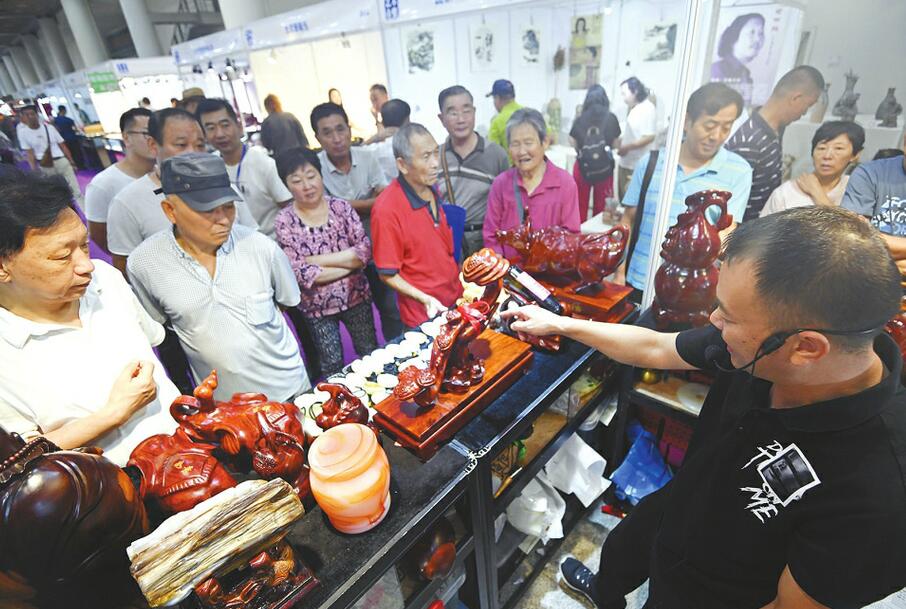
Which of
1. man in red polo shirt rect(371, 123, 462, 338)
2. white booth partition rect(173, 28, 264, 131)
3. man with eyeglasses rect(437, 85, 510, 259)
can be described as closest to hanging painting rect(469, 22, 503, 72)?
man with eyeglasses rect(437, 85, 510, 259)

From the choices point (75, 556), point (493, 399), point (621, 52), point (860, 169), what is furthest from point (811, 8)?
point (75, 556)

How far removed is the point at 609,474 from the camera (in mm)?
2588

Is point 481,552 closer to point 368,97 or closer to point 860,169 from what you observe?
point 860,169

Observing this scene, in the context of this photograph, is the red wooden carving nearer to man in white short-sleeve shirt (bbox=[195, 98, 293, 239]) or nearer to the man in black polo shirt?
the man in black polo shirt

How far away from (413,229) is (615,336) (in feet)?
4.30

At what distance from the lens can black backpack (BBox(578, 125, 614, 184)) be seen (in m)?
3.43

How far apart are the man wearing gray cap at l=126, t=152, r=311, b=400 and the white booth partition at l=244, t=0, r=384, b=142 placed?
123 inches

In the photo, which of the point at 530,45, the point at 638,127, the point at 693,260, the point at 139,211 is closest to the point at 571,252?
the point at 693,260

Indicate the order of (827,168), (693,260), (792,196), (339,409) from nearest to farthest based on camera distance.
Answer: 1. (339,409)
2. (693,260)
3. (827,168)
4. (792,196)

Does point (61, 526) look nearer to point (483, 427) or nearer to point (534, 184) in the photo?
point (483, 427)

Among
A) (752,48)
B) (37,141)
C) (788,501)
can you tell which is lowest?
(788,501)

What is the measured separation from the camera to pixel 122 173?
322cm

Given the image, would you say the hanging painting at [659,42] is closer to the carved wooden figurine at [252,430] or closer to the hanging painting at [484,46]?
the hanging painting at [484,46]

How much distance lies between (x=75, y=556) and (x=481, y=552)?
1.23 m
